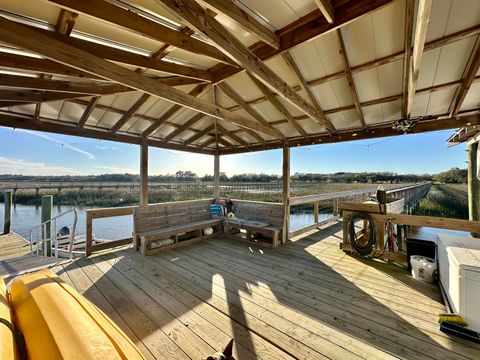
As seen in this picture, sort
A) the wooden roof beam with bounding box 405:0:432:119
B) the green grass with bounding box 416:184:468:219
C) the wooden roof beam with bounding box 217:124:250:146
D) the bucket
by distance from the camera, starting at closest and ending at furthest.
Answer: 1. the wooden roof beam with bounding box 405:0:432:119
2. the bucket
3. the wooden roof beam with bounding box 217:124:250:146
4. the green grass with bounding box 416:184:468:219

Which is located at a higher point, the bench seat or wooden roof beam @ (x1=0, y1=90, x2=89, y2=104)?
wooden roof beam @ (x1=0, y1=90, x2=89, y2=104)

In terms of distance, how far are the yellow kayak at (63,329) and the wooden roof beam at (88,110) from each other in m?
3.22

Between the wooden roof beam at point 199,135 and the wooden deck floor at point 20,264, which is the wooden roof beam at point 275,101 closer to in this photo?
the wooden roof beam at point 199,135

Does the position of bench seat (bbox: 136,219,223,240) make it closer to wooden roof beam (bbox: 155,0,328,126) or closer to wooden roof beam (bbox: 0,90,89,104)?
wooden roof beam (bbox: 0,90,89,104)

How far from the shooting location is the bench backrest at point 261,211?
16.5ft

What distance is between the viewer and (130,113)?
4152 millimetres

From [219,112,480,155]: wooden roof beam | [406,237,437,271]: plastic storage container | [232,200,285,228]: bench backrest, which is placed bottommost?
[406,237,437,271]: plastic storage container

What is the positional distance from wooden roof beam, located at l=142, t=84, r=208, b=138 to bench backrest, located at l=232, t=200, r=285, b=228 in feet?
9.26

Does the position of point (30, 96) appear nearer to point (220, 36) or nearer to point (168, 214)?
point (220, 36)

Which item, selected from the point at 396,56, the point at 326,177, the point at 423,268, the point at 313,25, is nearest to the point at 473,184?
the point at 423,268

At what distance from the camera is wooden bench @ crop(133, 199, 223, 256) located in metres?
4.32

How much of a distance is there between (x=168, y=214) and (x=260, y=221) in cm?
228

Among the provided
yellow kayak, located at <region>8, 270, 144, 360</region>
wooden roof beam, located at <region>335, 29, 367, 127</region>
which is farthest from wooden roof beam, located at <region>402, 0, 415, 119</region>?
yellow kayak, located at <region>8, 270, 144, 360</region>

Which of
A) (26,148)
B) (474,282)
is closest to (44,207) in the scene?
(474,282)
